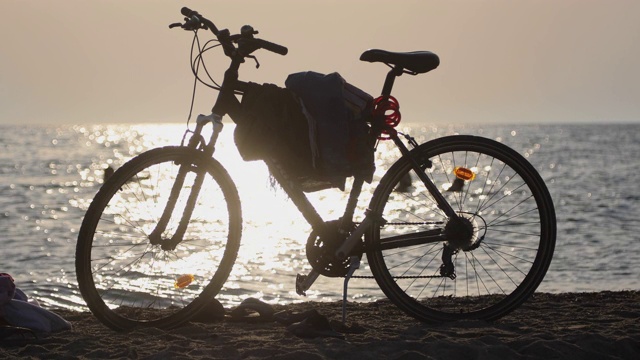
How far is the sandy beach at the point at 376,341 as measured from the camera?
507 centimetres

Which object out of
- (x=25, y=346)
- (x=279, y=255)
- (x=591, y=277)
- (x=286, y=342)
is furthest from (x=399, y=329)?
(x=279, y=255)

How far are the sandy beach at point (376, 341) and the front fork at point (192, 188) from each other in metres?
0.56

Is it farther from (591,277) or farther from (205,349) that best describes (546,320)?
(591,277)

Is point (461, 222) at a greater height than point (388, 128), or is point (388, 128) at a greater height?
point (388, 128)

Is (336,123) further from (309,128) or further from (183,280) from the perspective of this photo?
(183,280)

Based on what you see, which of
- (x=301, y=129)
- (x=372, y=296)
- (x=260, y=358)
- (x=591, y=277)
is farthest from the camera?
(x=591, y=277)

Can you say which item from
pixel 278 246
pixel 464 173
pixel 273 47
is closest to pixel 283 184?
pixel 273 47

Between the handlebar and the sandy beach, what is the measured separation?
173 centimetres

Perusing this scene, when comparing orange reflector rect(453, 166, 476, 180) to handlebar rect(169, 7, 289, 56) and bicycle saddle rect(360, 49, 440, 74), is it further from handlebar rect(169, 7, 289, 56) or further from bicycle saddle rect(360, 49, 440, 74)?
handlebar rect(169, 7, 289, 56)

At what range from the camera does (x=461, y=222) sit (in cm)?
594

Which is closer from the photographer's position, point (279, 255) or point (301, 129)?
point (301, 129)

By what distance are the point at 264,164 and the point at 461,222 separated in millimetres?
1292

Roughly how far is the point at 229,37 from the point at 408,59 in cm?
110

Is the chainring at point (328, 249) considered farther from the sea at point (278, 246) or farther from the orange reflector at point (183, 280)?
the orange reflector at point (183, 280)
